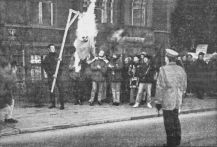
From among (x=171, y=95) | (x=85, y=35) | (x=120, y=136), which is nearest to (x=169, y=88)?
(x=171, y=95)

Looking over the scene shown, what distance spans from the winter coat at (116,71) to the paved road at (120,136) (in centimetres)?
299

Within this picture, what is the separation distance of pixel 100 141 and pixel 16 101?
19.9 feet

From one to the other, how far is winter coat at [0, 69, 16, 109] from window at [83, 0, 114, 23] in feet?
30.5

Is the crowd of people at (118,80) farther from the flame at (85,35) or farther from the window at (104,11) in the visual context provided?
the window at (104,11)

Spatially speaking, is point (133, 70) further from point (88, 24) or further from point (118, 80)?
point (88, 24)

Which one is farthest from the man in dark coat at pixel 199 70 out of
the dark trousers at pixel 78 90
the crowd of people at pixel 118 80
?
the dark trousers at pixel 78 90

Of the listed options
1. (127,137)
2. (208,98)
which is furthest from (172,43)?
(127,137)

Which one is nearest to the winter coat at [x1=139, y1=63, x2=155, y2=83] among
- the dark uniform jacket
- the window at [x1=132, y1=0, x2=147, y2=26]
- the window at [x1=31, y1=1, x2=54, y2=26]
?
the dark uniform jacket

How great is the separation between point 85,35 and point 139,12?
4770 mm

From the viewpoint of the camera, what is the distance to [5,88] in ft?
29.9

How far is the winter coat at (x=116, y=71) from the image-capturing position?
43.0ft

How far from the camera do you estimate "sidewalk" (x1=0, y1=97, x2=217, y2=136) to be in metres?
9.25

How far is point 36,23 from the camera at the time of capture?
50.9 feet

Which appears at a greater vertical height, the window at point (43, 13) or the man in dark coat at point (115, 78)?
the window at point (43, 13)
